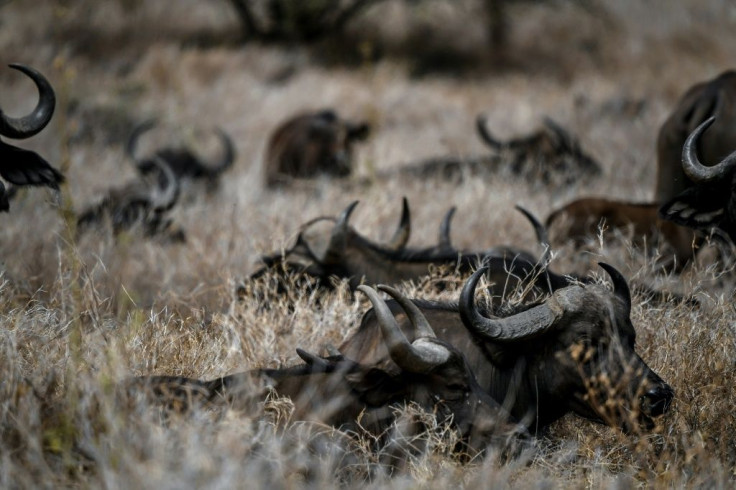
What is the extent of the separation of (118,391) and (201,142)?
1123 cm

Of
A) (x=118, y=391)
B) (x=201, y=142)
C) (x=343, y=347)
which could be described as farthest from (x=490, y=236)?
(x=201, y=142)

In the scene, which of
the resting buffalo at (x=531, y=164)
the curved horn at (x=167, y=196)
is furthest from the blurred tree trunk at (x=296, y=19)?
the curved horn at (x=167, y=196)

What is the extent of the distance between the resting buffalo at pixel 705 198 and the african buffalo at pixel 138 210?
13.7ft

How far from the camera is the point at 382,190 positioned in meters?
9.59

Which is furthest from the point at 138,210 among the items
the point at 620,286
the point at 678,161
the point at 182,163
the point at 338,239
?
the point at 620,286

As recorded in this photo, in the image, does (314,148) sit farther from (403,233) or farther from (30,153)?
(30,153)

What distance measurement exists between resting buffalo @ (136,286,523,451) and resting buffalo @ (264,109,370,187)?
6881 millimetres

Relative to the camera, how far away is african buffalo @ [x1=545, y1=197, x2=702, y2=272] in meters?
7.26

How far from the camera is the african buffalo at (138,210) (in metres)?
8.38

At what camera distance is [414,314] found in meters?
4.29

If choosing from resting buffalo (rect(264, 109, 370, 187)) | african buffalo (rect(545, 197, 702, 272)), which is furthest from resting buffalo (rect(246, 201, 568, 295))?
resting buffalo (rect(264, 109, 370, 187))

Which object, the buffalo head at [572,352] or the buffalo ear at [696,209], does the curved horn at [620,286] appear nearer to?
the buffalo head at [572,352]

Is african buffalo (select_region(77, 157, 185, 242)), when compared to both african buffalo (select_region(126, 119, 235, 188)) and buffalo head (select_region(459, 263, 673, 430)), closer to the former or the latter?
african buffalo (select_region(126, 119, 235, 188))

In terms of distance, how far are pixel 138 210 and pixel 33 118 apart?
344 centimetres
